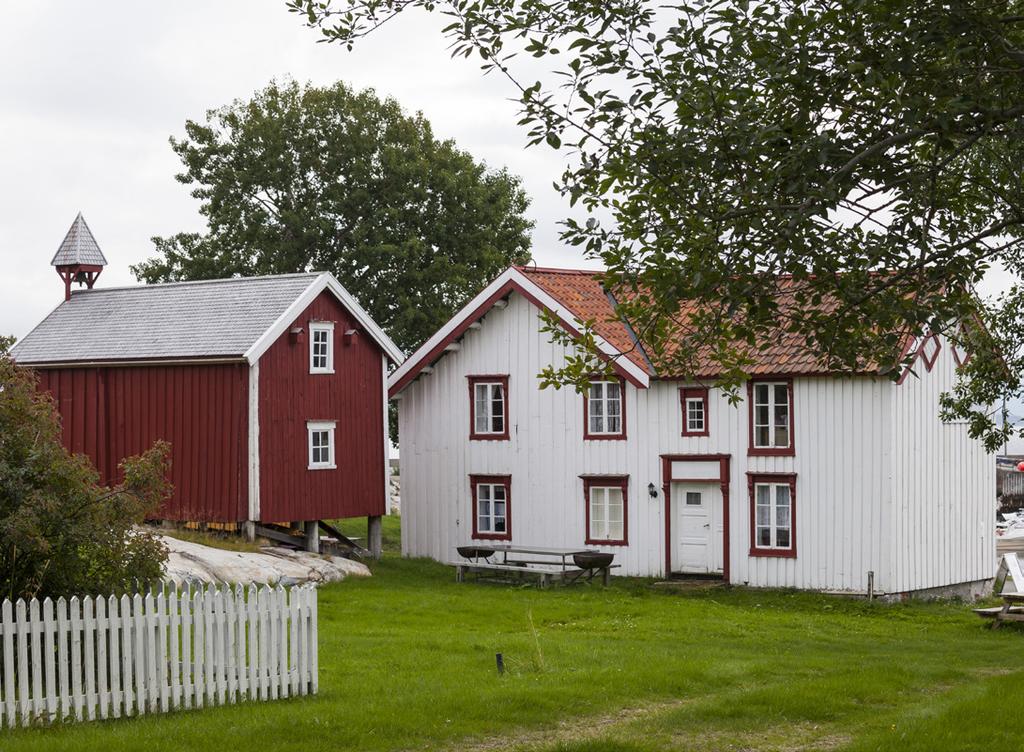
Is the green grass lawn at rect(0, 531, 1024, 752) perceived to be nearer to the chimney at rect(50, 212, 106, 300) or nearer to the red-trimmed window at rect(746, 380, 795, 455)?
the red-trimmed window at rect(746, 380, 795, 455)

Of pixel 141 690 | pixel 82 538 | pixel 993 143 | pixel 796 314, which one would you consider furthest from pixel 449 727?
pixel 993 143

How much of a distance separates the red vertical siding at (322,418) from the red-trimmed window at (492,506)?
2.42 meters

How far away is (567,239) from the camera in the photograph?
1391 cm

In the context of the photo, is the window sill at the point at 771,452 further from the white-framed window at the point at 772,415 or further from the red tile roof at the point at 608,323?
the red tile roof at the point at 608,323

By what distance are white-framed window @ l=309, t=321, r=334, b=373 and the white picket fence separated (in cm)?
1806

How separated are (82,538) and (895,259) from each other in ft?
29.2

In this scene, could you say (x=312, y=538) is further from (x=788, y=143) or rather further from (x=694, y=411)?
(x=788, y=143)

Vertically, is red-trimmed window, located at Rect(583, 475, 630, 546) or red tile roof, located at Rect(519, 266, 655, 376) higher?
red tile roof, located at Rect(519, 266, 655, 376)

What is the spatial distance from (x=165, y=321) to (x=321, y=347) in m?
3.93

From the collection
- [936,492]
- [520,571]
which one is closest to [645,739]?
[520,571]

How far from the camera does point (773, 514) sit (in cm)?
3212

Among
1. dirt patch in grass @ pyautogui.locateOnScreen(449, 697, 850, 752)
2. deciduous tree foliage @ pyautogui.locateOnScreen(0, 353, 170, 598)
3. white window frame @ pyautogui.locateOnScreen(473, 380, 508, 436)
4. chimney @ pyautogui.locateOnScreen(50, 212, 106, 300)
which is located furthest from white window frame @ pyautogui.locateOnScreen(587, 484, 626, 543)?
deciduous tree foliage @ pyautogui.locateOnScreen(0, 353, 170, 598)

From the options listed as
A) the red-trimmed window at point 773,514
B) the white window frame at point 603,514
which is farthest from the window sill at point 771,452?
the white window frame at point 603,514

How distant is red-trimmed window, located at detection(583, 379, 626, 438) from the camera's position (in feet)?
112
